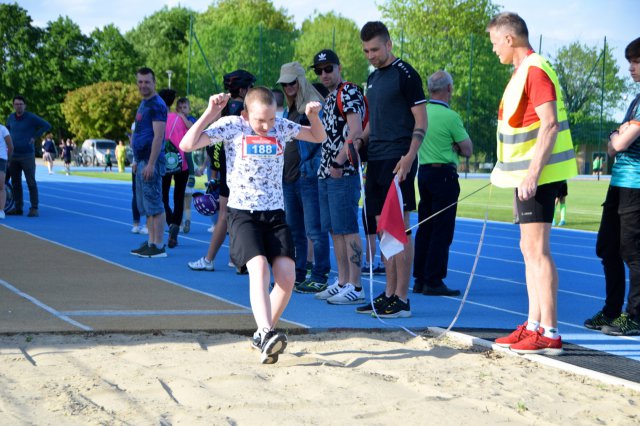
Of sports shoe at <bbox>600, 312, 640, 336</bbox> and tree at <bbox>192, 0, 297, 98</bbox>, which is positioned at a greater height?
tree at <bbox>192, 0, 297, 98</bbox>

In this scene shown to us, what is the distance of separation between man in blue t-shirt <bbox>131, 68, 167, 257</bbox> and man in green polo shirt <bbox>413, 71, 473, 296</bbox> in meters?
3.22

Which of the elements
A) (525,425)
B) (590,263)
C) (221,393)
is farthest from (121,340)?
(590,263)

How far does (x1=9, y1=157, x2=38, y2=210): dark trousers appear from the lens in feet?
51.0

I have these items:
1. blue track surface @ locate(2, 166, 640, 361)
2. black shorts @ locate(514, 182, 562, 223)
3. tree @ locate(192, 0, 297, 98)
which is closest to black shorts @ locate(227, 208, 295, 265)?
blue track surface @ locate(2, 166, 640, 361)

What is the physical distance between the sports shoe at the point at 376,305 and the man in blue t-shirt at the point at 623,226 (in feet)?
5.11

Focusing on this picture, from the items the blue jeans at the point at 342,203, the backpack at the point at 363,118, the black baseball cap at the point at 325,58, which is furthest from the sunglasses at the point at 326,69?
the blue jeans at the point at 342,203

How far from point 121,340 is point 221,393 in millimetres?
1448

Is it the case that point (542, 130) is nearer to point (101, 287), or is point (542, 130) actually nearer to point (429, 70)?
point (101, 287)

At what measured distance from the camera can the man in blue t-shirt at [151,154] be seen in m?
10.1

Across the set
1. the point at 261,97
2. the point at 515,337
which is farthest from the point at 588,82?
the point at 261,97

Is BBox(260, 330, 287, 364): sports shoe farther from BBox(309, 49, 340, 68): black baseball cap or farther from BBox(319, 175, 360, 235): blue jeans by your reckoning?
BBox(309, 49, 340, 68): black baseball cap

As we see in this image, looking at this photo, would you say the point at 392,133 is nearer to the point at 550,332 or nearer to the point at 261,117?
the point at 261,117

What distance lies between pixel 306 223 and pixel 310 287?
590 mm

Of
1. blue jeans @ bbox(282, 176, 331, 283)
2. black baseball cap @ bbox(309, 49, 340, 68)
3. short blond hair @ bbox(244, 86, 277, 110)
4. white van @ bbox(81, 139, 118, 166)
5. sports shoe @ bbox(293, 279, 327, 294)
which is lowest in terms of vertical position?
white van @ bbox(81, 139, 118, 166)
